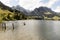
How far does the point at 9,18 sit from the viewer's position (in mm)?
197625
